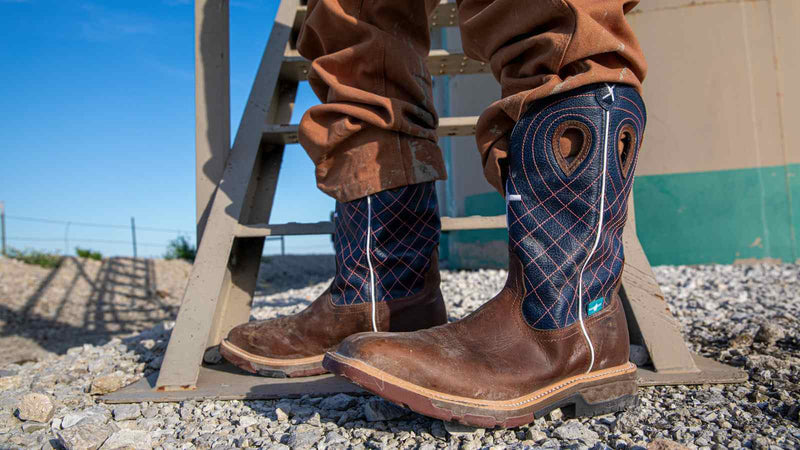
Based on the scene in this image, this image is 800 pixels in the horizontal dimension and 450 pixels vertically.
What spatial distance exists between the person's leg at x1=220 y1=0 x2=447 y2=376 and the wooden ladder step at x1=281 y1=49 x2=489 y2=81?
13.3 inches

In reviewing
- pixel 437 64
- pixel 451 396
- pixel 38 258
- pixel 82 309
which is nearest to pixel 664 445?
pixel 451 396

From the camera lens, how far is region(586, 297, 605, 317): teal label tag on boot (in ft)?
3.25

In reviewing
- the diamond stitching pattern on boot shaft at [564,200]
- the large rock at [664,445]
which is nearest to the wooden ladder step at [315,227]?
the diamond stitching pattern on boot shaft at [564,200]

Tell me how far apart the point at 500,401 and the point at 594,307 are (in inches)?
10.1

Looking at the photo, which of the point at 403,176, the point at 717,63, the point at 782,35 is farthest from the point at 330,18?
the point at 782,35

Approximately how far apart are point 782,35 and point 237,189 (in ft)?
14.5

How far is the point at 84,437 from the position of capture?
3.07 feet

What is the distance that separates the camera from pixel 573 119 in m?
0.92

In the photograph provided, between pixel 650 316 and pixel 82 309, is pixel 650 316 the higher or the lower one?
the higher one

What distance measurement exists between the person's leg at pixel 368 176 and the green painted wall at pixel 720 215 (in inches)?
133

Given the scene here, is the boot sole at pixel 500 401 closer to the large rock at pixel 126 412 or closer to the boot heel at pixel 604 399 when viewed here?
the boot heel at pixel 604 399

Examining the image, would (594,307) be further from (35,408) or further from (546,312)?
(35,408)

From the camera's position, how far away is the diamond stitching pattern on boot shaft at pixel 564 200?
0.92 m

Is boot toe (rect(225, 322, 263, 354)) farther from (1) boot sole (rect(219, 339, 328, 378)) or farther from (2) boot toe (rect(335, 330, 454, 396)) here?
(2) boot toe (rect(335, 330, 454, 396))
